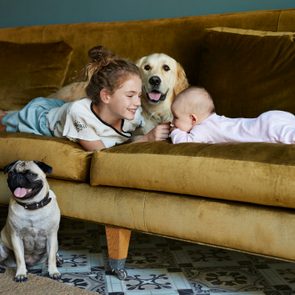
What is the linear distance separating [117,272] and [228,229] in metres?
0.52

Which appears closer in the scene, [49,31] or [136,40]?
[136,40]

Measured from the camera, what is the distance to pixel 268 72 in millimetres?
2230

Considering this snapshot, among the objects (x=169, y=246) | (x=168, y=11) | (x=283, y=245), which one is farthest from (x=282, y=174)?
(x=168, y=11)

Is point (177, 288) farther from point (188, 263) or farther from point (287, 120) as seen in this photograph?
point (287, 120)

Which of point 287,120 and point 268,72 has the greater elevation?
point 268,72

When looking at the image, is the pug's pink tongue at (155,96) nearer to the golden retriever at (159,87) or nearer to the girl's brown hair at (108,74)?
the golden retriever at (159,87)

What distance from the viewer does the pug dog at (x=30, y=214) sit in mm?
1777

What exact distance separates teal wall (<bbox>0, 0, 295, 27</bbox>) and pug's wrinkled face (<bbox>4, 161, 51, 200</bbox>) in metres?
1.82

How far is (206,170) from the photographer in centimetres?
158

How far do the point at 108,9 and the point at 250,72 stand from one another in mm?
1622

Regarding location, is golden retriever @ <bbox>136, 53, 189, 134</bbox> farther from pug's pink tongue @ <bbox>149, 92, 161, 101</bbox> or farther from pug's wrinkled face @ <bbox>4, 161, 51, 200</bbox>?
pug's wrinkled face @ <bbox>4, 161, 51, 200</bbox>

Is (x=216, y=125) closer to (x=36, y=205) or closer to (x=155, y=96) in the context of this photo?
(x=155, y=96)

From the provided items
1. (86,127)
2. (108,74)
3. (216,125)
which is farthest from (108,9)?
(216,125)

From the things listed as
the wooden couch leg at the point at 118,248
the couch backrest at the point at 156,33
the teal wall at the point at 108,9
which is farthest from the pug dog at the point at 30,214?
the teal wall at the point at 108,9
